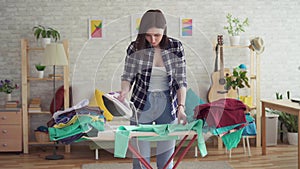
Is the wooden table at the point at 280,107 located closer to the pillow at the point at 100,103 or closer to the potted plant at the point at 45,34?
the pillow at the point at 100,103

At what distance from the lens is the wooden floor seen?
4812 mm

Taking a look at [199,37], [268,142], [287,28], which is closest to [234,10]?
[287,28]

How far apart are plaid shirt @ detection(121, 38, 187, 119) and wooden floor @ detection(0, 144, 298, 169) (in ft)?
8.11

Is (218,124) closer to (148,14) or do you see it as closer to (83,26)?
(148,14)

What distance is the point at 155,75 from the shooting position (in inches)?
96.3

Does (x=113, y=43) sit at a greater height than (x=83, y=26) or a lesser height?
lesser

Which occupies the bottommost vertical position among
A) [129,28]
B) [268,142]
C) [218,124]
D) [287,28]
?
[268,142]

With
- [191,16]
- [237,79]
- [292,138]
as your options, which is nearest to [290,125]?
[292,138]

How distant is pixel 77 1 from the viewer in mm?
5801

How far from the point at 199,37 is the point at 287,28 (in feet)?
12.3

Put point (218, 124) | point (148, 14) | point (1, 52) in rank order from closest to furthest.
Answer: point (148, 14) → point (218, 124) → point (1, 52)

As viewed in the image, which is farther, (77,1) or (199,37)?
(77,1)

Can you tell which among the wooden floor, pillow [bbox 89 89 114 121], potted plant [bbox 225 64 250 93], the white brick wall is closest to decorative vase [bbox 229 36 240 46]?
the white brick wall

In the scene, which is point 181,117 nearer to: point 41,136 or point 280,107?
point 280,107
